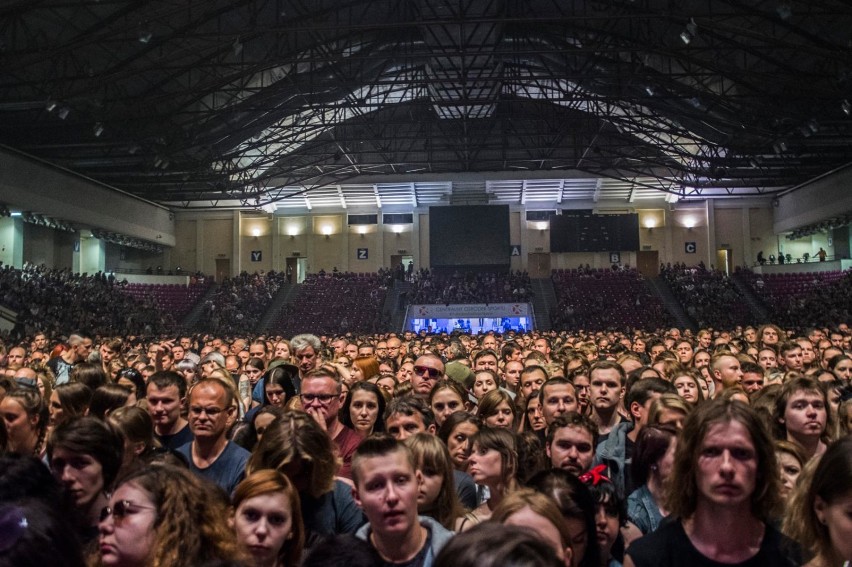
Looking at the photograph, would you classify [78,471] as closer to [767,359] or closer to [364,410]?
[364,410]

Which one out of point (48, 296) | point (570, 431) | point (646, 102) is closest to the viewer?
point (570, 431)

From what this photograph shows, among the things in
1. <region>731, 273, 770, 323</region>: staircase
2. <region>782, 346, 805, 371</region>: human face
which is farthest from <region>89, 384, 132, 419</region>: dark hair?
<region>731, 273, 770, 323</region>: staircase

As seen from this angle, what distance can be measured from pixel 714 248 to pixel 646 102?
1930 centimetres

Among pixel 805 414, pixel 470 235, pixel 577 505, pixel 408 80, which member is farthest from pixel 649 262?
pixel 577 505

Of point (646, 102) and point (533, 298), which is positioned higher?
point (646, 102)

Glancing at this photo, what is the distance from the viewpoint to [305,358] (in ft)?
30.2

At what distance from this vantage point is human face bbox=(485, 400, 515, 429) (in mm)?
5684

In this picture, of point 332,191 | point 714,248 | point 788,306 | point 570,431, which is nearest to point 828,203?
point 788,306

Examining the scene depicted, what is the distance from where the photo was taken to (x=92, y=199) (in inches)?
1344

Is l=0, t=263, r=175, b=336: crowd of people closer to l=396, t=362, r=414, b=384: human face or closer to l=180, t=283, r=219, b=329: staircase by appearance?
l=180, t=283, r=219, b=329: staircase

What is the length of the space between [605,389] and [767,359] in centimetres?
384

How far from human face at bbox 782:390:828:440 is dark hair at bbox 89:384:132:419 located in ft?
15.2

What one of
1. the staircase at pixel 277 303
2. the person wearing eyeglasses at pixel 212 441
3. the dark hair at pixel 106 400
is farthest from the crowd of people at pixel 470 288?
the person wearing eyeglasses at pixel 212 441

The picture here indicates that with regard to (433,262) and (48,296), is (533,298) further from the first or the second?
(48,296)
